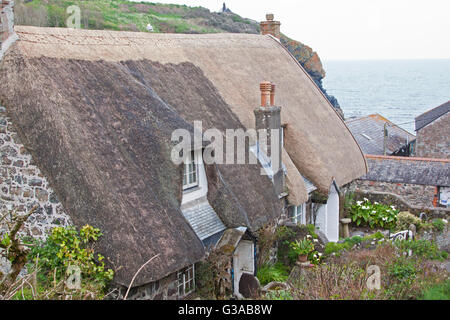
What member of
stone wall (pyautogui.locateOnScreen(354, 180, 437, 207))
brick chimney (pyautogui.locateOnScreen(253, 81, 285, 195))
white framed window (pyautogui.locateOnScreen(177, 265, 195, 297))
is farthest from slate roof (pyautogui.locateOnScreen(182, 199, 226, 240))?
stone wall (pyautogui.locateOnScreen(354, 180, 437, 207))

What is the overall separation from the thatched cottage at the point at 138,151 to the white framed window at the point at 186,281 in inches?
0.9

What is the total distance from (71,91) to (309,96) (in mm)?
11564

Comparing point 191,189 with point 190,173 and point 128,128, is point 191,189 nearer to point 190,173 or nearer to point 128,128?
point 190,173

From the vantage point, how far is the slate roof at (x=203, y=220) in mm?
11898

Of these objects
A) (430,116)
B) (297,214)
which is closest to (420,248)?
(297,214)

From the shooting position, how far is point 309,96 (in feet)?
67.4

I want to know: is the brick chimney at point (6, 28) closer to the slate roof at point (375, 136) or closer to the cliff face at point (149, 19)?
the slate roof at point (375, 136)

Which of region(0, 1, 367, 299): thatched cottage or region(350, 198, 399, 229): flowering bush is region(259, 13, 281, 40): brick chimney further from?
region(350, 198, 399, 229): flowering bush

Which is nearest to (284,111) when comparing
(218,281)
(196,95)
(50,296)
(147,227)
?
(196,95)

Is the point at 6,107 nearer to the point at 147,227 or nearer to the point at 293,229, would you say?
the point at 147,227

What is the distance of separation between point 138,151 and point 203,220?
92.7 inches

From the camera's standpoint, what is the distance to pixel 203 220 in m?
12.2

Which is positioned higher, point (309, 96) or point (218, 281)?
point (309, 96)
